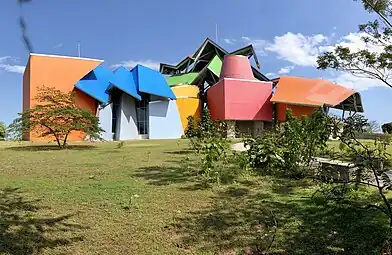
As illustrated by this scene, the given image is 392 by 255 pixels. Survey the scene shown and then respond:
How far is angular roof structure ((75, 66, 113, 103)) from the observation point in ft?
81.0

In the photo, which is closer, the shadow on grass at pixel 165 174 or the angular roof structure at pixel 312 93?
the shadow on grass at pixel 165 174

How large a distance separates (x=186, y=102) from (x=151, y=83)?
4143mm

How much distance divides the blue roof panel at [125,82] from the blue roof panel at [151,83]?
51 centimetres

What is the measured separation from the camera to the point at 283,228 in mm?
3412

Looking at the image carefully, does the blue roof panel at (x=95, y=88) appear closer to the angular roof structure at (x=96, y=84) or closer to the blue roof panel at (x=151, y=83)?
the angular roof structure at (x=96, y=84)

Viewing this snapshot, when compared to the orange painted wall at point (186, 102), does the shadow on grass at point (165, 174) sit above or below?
below

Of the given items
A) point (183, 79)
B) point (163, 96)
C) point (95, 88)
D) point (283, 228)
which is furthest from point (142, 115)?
point (283, 228)

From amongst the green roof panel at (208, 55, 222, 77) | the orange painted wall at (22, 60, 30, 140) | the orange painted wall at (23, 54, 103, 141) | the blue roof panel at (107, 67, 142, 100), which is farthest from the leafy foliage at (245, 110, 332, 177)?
the green roof panel at (208, 55, 222, 77)

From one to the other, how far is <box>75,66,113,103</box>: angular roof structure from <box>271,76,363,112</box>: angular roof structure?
13.8m

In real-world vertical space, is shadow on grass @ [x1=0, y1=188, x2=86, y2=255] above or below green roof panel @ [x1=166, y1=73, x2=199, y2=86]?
below

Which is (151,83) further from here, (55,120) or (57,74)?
(55,120)

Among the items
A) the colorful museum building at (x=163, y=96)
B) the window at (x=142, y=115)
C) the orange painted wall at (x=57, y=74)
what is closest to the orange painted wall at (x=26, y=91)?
the colorful museum building at (x=163, y=96)

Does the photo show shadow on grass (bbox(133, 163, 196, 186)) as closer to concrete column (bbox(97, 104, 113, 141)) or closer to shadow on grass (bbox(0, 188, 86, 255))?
shadow on grass (bbox(0, 188, 86, 255))

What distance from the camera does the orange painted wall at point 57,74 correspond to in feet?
80.3
